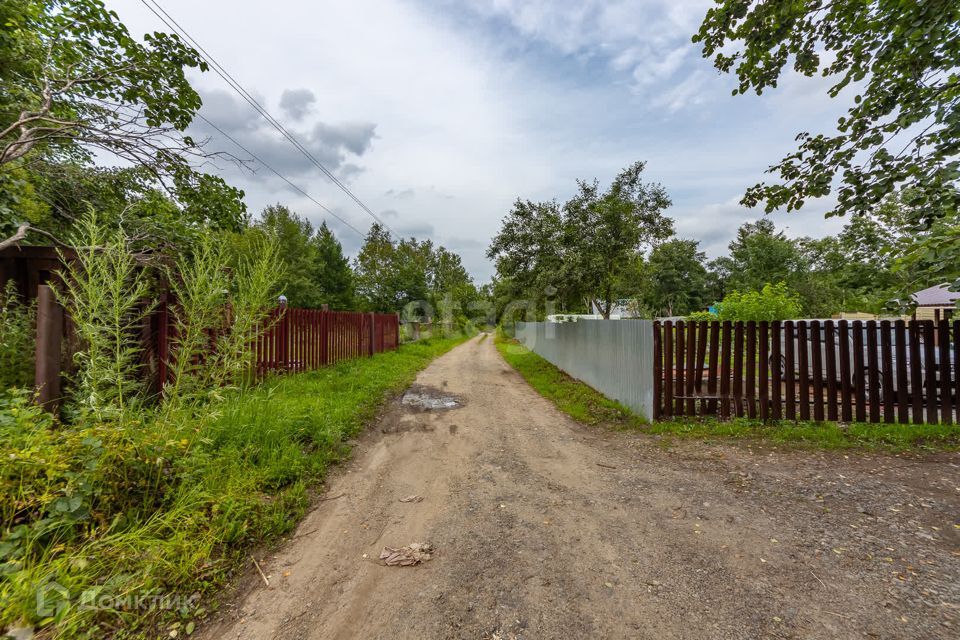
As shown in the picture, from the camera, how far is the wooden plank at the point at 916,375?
4645 millimetres

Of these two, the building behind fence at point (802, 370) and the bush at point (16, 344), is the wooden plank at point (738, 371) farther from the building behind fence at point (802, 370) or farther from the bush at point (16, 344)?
the bush at point (16, 344)

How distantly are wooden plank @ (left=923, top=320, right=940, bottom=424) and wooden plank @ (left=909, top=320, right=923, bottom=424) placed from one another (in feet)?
0.21

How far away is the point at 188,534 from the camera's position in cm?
228

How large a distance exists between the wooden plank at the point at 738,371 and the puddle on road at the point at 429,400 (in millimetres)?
4481

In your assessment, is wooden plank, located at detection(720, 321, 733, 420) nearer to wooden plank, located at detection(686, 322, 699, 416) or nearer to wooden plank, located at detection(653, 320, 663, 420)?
wooden plank, located at detection(686, 322, 699, 416)

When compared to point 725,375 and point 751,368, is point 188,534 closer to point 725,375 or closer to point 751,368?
point 725,375

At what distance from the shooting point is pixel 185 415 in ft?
9.25

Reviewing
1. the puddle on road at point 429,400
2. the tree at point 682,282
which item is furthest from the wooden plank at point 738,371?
the tree at point 682,282

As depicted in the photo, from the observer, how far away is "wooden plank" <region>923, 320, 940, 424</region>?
15.1ft

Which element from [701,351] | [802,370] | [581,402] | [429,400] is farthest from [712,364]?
[429,400]

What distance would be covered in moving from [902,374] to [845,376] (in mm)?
575

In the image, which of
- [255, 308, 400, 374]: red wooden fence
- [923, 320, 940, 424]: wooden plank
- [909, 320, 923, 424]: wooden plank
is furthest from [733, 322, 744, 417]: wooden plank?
[255, 308, 400, 374]: red wooden fence

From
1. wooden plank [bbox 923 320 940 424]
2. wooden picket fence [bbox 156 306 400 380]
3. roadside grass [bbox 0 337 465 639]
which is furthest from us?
wooden picket fence [bbox 156 306 400 380]

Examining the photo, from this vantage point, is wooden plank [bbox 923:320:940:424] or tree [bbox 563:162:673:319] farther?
tree [bbox 563:162:673:319]
